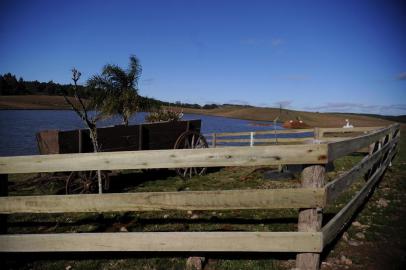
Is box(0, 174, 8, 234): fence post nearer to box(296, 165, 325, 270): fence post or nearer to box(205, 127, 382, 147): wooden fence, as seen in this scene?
box(296, 165, 325, 270): fence post

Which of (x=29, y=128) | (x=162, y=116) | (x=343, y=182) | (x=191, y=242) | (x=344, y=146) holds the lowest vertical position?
(x=29, y=128)

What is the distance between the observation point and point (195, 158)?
2840 millimetres

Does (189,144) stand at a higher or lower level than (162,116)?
lower

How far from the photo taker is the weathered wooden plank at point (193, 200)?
9.36ft

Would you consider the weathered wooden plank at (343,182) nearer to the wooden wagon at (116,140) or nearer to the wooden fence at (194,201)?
the wooden fence at (194,201)

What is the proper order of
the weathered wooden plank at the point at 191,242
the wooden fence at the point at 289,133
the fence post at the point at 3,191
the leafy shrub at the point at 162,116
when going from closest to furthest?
1. the weathered wooden plank at the point at 191,242
2. the fence post at the point at 3,191
3. the wooden fence at the point at 289,133
4. the leafy shrub at the point at 162,116

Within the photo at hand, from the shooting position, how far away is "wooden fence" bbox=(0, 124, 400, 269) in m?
2.84

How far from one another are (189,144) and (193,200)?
700 centimetres

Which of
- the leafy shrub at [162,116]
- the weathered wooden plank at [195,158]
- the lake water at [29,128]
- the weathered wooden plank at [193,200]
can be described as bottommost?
the lake water at [29,128]

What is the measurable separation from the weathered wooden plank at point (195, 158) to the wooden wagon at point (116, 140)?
13.3 feet

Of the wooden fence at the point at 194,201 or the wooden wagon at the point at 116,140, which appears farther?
the wooden wagon at the point at 116,140

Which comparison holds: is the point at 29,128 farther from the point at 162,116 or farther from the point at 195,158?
the point at 195,158

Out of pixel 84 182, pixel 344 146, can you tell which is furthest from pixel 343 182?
pixel 84 182

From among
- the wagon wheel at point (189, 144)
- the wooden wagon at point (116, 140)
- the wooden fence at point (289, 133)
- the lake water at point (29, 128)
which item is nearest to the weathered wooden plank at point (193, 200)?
the wooden wagon at point (116, 140)
